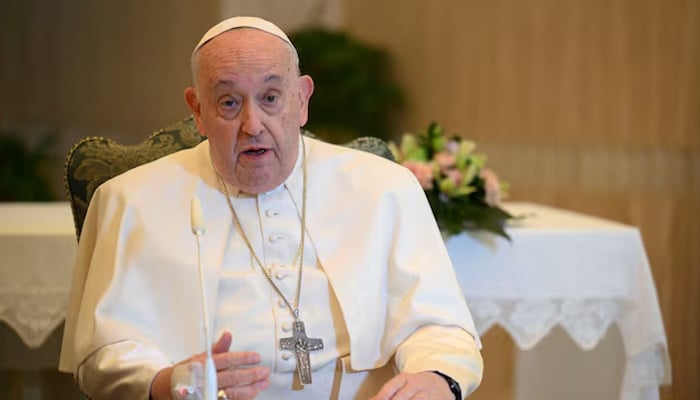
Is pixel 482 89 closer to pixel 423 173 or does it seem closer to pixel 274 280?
pixel 423 173

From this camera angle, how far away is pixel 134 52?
433 inches

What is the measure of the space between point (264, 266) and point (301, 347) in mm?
285

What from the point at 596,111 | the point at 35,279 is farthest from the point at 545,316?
the point at 596,111

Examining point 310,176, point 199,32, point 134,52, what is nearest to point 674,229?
point 310,176

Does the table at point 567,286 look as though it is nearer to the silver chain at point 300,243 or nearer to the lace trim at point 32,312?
the lace trim at point 32,312

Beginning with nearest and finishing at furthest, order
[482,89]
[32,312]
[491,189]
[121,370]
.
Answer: [121,370]
[32,312]
[491,189]
[482,89]

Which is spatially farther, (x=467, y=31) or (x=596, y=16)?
(x=467, y=31)

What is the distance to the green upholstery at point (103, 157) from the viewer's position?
3393 mm

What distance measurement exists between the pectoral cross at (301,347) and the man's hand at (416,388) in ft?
0.93

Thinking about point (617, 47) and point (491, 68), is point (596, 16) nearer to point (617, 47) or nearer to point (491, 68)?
point (617, 47)

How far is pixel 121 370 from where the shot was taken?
2783mm

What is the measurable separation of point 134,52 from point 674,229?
6.29 meters

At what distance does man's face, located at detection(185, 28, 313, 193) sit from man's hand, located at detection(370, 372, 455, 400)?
2.30 ft

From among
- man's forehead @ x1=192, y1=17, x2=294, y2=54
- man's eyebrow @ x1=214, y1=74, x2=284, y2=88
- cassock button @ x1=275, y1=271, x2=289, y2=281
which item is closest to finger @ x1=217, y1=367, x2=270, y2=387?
cassock button @ x1=275, y1=271, x2=289, y2=281
